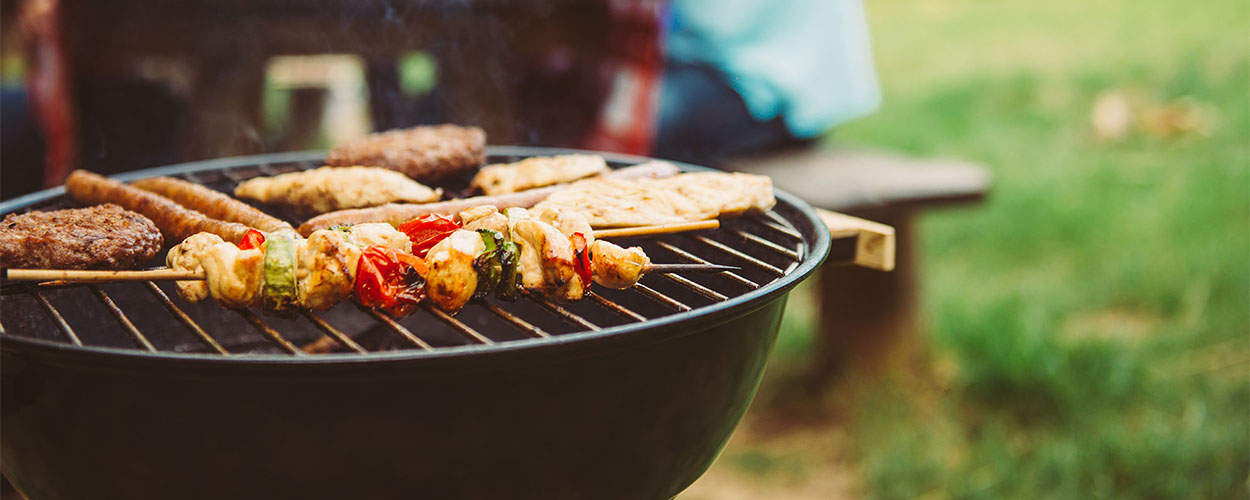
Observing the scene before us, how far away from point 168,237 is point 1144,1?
11015mm

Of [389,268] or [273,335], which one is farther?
[389,268]

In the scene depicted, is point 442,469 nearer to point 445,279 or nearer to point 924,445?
point 445,279

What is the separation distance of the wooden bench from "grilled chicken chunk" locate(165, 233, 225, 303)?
8.49ft

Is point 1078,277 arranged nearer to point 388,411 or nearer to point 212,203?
point 212,203

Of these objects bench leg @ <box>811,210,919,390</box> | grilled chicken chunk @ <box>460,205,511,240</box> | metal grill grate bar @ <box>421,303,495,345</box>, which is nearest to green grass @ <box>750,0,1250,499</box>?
bench leg @ <box>811,210,919,390</box>

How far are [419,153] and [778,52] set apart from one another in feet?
8.13

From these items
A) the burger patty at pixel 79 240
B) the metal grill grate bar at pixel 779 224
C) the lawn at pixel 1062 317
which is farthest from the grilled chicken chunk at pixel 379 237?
the lawn at pixel 1062 317

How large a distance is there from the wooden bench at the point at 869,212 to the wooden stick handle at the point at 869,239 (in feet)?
4.82

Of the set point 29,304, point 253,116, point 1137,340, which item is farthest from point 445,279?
point 1137,340

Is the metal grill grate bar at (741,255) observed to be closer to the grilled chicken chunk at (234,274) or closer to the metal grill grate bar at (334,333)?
the metal grill grate bar at (334,333)

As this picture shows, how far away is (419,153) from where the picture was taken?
248 centimetres

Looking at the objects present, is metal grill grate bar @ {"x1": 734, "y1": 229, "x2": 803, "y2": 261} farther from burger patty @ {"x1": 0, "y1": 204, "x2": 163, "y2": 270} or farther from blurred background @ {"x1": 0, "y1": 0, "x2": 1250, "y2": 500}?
blurred background @ {"x1": 0, "y1": 0, "x2": 1250, "y2": 500}

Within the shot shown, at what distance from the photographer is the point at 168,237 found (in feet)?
6.75

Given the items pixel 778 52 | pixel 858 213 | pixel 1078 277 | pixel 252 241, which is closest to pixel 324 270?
pixel 252 241
